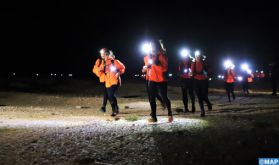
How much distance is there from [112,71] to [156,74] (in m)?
3.10

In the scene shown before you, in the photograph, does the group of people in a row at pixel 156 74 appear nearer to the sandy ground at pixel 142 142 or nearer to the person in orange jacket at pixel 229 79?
the sandy ground at pixel 142 142

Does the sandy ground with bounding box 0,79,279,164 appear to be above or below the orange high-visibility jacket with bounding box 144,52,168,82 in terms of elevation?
below

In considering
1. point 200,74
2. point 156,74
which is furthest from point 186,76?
point 156,74

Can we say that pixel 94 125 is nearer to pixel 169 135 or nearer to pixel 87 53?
pixel 169 135

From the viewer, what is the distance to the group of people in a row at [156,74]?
10.6m

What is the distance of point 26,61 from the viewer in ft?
219

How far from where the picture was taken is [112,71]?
13.4 metres

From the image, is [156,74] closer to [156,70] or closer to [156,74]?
[156,74]

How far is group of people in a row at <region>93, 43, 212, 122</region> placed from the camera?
10586 millimetres

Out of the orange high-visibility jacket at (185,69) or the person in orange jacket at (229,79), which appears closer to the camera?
the orange high-visibility jacket at (185,69)

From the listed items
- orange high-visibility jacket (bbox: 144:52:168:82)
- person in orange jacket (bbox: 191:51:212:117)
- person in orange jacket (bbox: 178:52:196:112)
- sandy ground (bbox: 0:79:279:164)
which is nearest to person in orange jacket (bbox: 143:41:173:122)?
orange high-visibility jacket (bbox: 144:52:168:82)

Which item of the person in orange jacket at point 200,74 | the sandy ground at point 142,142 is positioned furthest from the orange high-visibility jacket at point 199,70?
the sandy ground at point 142,142

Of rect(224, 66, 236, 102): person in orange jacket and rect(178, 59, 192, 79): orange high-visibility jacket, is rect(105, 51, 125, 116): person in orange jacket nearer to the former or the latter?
rect(178, 59, 192, 79): orange high-visibility jacket

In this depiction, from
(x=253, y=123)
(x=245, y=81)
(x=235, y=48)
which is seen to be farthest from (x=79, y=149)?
(x=235, y=48)
